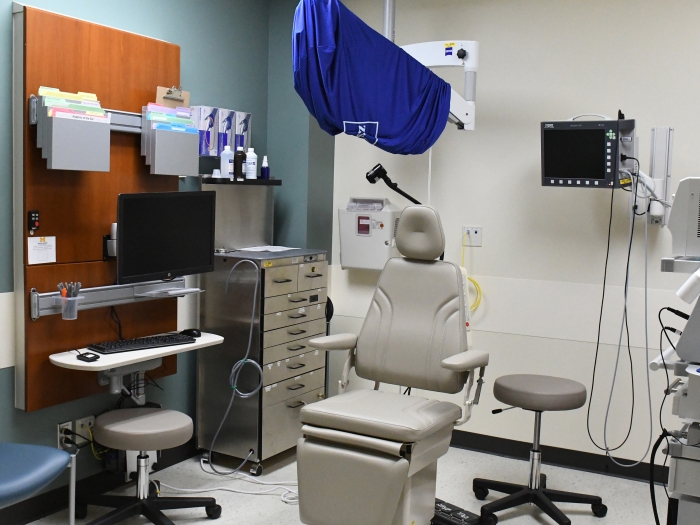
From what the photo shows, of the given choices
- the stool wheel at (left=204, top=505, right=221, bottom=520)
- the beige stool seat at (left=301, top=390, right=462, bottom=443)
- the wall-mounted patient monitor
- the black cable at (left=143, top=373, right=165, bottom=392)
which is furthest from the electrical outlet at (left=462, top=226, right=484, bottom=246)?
the stool wheel at (left=204, top=505, right=221, bottom=520)

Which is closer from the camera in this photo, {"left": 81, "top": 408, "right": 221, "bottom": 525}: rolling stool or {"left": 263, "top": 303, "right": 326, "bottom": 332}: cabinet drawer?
{"left": 81, "top": 408, "right": 221, "bottom": 525}: rolling stool

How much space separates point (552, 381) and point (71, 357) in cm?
212

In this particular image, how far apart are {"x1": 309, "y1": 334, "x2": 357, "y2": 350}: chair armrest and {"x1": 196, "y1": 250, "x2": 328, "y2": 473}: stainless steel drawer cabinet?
594mm

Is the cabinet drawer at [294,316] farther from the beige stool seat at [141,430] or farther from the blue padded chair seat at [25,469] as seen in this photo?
the blue padded chair seat at [25,469]

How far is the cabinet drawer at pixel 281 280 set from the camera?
3.63 metres

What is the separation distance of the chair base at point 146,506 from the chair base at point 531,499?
1.21m

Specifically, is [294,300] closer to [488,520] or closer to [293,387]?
[293,387]

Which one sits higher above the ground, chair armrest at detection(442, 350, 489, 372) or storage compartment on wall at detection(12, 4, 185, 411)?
storage compartment on wall at detection(12, 4, 185, 411)

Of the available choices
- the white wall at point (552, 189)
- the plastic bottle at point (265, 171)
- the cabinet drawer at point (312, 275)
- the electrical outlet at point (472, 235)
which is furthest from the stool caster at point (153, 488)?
the electrical outlet at point (472, 235)

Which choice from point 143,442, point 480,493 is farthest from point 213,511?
point 480,493

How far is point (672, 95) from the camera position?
3584mm

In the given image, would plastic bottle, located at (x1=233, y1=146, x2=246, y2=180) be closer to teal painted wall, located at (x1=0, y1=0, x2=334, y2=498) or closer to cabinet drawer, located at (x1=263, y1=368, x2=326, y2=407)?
teal painted wall, located at (x1=0, y1=0, x2=334, y2=498)

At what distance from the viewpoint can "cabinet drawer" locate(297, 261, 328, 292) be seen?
3.87m

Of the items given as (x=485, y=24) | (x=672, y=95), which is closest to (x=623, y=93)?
(x=672, y=95)
